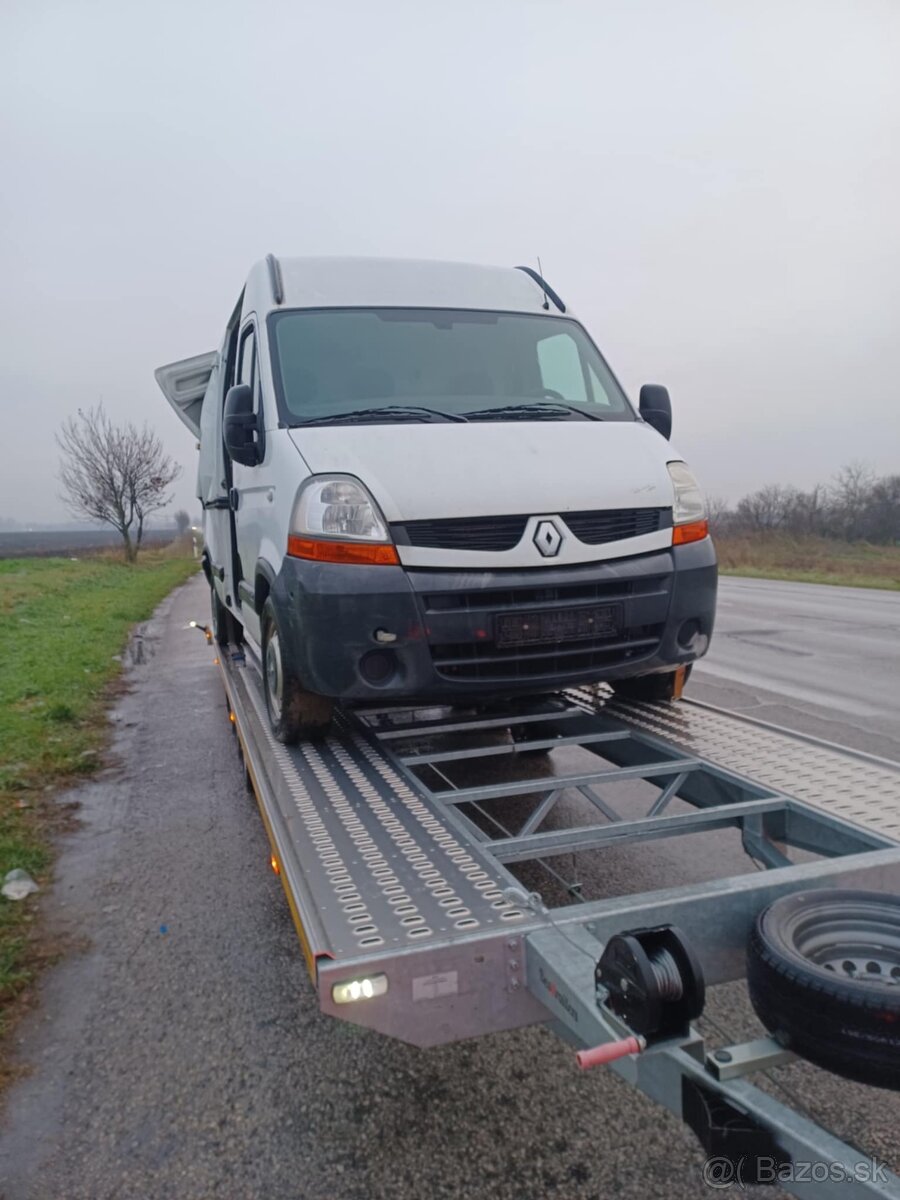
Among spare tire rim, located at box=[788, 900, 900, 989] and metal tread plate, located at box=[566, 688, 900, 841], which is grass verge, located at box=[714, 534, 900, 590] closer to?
metal tread plate, located at box=[566, 688, 900, 841]

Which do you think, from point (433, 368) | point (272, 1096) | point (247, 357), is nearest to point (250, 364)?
point (247, 357)

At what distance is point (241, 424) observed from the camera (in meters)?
4.28

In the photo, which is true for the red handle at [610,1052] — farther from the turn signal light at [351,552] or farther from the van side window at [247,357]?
the van side window at [247,357]

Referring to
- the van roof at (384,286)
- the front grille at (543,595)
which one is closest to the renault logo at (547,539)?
the front grille at (543,595)

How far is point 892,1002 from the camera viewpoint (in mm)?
1688

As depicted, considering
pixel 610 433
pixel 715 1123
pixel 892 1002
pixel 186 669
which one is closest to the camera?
pixel 715 1123

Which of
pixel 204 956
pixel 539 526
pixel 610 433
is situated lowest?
pixel 204 956

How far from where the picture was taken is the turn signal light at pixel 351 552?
11.2 feet

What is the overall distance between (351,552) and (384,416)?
0.88m

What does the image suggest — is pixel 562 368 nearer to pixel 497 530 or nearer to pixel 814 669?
pixel 497 530

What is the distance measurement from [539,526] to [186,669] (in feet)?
26.5

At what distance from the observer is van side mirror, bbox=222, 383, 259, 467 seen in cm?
426

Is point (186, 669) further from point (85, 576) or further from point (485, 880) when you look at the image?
point (85, 576)

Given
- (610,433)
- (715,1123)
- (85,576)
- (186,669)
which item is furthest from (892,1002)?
(85,576)
